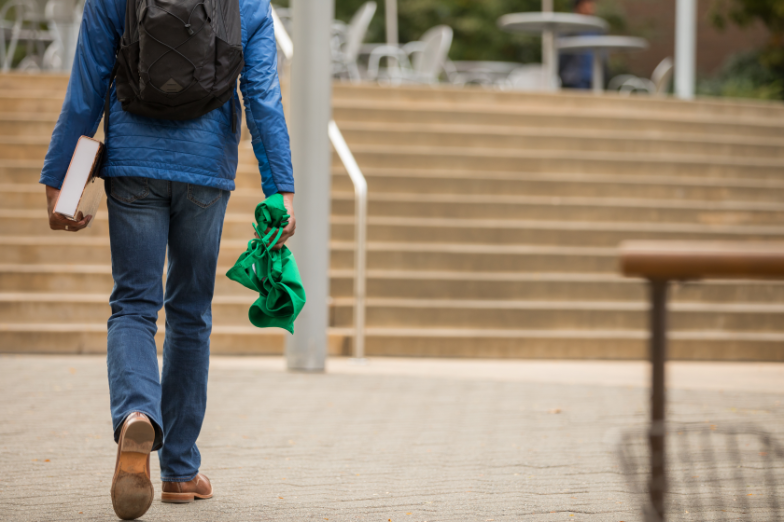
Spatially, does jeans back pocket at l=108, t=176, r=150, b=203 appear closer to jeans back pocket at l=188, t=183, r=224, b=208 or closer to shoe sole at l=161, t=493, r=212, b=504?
jeans back pocket at l=188, t=183, r=224, b=208

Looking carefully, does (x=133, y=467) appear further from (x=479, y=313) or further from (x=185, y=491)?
(x=479, y=313)

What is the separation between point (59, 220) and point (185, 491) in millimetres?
915

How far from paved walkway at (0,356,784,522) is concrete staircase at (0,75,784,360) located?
46cm

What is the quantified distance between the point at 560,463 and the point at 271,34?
189cm

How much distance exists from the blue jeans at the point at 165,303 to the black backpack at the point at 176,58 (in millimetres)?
232

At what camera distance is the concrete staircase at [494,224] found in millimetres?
6555

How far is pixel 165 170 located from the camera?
2.69 m

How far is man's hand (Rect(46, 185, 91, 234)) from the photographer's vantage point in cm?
267

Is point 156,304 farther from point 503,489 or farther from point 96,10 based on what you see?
point 503,489

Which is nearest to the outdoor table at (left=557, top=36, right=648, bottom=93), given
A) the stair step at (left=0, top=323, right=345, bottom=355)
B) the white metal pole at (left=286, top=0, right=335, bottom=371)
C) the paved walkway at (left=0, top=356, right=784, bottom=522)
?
the paved walkway at (left=0, top=356, right=784, bottom=522)

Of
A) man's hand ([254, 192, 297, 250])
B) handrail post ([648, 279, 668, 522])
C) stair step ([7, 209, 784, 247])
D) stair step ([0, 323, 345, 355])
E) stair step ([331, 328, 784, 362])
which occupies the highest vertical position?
man's hand ([254, 192, 297, 250])

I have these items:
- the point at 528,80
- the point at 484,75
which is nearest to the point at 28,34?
the point at 484,75

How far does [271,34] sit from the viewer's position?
2.93m

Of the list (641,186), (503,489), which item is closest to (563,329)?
(641,186)
